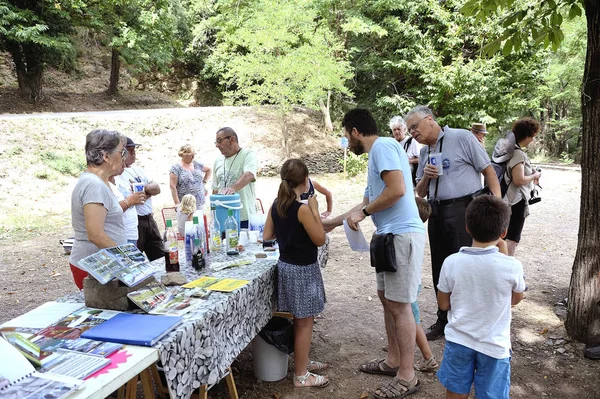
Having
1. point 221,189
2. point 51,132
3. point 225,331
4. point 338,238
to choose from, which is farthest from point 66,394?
point 51,132

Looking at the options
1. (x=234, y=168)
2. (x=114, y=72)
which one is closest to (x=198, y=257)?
(x=234, y=168)

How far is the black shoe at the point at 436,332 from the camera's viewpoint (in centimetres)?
364

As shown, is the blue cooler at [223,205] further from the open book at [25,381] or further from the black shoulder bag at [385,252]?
the open book at [25,381]

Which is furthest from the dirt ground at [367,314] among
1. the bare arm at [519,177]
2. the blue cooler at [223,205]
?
the bare arm at [519,177]

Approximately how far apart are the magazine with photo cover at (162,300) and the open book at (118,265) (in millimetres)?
72

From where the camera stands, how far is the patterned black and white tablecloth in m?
1.87

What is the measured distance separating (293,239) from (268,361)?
97cm

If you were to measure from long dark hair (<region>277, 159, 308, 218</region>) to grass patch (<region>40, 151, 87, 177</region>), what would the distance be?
10748mm

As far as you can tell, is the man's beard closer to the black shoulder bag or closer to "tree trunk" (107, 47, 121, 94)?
the black shoulder bag

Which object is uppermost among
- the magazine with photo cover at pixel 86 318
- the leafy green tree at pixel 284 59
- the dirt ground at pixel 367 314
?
the leafy green tree at pixel 284 59

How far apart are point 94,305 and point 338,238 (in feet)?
18.9

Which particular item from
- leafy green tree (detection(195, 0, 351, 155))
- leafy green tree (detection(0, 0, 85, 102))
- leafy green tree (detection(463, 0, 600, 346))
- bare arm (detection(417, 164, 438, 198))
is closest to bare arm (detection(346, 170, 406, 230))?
bare arm (detection(417, 164, 438, 198))

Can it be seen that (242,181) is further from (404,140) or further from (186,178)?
(404,140)

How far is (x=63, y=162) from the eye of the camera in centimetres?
1152
